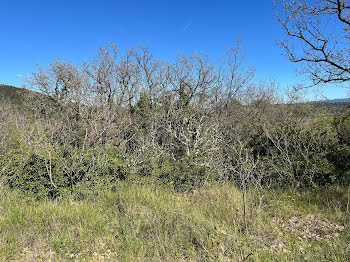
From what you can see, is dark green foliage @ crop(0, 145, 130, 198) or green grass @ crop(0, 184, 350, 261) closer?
green grass @ crop(0, 184, 350, 261)

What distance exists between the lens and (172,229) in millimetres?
3057

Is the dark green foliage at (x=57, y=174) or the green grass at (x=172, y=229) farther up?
the dark green foliage at (x=57, y=174)

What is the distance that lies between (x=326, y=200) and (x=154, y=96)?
10324mm

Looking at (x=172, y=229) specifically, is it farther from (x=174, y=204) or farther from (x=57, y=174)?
(x=57, y=174)

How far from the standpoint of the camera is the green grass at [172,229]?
254 centimetres

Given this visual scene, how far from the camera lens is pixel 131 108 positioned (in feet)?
39.9

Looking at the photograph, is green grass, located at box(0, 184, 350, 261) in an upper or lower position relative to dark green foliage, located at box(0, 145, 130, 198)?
lower

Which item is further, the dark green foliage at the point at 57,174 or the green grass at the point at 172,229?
the dark green foliage at the point at 57,174

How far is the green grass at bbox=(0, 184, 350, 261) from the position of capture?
254 centimetres

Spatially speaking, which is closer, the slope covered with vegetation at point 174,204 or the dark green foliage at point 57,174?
the slope covered with vegetation at point 174,204

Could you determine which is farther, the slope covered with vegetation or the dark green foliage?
the dark green foliage

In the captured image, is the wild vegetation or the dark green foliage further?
the dark green foliage

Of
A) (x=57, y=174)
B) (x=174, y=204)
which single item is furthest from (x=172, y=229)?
(x=57, y=174)

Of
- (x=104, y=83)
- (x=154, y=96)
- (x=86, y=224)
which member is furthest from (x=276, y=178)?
(x=104, y=83)
